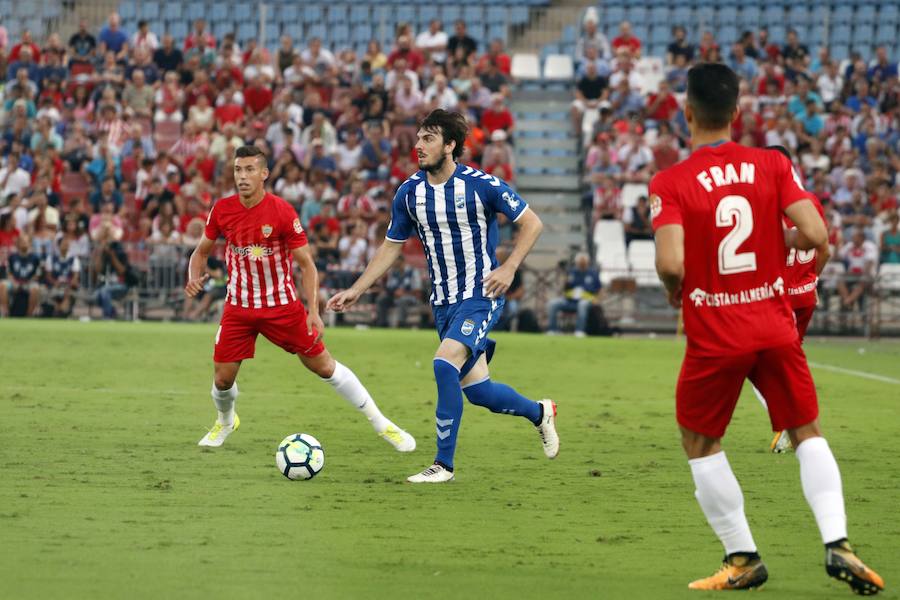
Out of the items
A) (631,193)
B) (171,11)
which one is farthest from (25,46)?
(631,193)

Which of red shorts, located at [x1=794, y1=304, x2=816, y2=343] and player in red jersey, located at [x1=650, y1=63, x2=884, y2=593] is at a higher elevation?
player in red jersey, located at [x1=650, y1=63, x2=884, y2=593]

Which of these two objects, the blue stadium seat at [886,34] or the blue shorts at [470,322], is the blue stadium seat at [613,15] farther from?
the blue shorts at [470,322]

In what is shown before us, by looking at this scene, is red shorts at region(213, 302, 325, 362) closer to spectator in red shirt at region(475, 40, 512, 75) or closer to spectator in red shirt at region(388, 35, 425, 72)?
spectator in red shirt at region(475, 40, 512, 75)

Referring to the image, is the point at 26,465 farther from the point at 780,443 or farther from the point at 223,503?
the point at 780,443

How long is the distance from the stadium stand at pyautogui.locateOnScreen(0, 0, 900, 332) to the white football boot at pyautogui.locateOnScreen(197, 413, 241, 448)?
45.6ft

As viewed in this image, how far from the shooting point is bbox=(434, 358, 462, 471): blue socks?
877 cm

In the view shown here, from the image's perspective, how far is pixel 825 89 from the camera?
2911cm

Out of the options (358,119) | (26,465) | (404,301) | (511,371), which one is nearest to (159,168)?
(358,119)

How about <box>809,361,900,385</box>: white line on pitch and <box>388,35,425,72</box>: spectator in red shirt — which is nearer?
<box>809,361,900,385</box>: white line on pitch

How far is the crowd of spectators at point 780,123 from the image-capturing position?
25.5 metres

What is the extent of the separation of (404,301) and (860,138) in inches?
388

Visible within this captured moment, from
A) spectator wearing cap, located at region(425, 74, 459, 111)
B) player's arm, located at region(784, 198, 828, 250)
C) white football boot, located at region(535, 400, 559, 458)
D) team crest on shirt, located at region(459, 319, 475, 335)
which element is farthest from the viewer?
spectator wearing cap, located at region(425, 74, 459, 111)

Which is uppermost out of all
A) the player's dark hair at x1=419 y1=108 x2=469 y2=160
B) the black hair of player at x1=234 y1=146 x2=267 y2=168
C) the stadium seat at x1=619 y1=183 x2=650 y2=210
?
the player's dark hair at x1=419 y1=108 x2=469 y2=160

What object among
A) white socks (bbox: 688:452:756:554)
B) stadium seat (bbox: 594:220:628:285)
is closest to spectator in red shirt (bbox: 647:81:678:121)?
stadium seat (bbox: 594:220:628:285)
